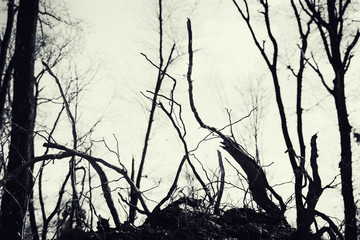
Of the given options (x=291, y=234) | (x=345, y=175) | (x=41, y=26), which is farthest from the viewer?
(x=41, y=26)

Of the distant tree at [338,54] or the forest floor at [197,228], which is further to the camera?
the distant tree at [338,54]

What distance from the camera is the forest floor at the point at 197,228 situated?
2.31 metres

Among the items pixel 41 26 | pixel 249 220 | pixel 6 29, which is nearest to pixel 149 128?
pixel 41 26

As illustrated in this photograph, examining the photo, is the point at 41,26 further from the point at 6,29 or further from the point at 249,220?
the point at 249,220

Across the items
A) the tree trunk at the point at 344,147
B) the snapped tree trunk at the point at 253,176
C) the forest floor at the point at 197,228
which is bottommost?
the forest floor at the point at 197,228

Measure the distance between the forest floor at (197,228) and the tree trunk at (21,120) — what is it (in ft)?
8.65

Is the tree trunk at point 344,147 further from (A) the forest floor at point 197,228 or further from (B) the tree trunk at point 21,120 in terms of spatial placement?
(B) the tree trunk at point 21,120

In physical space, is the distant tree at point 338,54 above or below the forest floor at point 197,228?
above

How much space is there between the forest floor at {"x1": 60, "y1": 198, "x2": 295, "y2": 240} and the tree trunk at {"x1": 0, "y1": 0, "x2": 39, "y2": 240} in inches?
104

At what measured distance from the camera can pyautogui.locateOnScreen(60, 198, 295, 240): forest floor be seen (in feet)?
7.58

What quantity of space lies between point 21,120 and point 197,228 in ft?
12.5

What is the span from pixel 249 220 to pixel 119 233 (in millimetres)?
1102

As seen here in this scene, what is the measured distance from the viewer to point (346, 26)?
6.93 m

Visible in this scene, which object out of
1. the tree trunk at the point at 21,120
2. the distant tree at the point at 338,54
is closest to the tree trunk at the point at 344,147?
the distant tree at the point at 338,54
